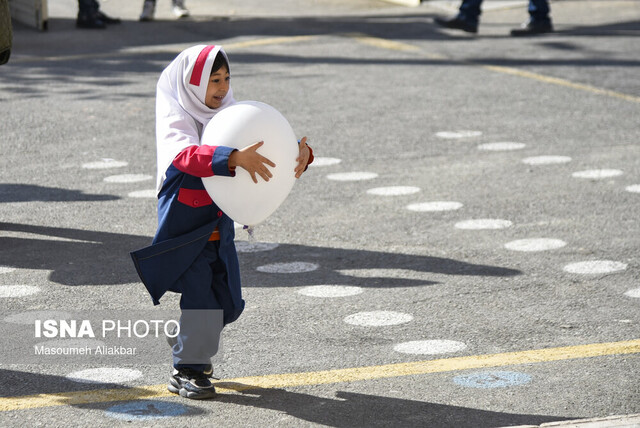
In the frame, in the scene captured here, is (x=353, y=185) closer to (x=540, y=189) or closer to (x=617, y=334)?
(x=540, y=189)

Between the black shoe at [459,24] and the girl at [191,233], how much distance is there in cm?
997

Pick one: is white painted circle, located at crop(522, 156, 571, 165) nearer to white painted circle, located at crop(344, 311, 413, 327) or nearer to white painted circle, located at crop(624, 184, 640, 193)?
white painted circle, located at crop(624, 184, 640, 193)

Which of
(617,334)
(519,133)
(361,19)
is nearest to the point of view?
(617,334)

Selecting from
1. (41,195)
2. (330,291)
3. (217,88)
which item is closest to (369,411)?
(217,88)

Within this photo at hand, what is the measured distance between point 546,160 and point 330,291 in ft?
10.4

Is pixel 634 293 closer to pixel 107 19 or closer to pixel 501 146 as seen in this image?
pixel 501 146

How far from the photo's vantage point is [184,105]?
4184 millimetres

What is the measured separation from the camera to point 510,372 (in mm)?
4383

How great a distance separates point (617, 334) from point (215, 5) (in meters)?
14.6

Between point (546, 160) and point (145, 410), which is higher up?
point (546, 160)

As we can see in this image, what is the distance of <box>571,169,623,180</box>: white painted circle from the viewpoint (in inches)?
298

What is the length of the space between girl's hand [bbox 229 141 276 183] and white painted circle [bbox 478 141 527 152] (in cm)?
479

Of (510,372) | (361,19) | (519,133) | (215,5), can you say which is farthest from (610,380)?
(215,5)

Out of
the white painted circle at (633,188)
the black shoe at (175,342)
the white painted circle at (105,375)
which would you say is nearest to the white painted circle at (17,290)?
the black shoe at (175,342)
